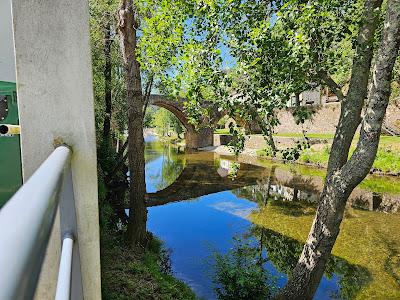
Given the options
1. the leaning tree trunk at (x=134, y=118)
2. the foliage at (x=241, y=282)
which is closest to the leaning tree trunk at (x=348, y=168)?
the foliage at (x=241, y=282)

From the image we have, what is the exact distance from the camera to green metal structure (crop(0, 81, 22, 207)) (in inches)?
140

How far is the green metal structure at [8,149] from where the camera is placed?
3.55 m

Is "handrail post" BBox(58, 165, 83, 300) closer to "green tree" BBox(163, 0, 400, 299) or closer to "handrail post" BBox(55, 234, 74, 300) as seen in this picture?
"handrail post" BBox(55, 234, 74, 300)

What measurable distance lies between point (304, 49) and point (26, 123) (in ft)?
10.7

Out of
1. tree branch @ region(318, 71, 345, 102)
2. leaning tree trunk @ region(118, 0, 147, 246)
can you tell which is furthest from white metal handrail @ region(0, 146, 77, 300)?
leaning tree trunk @ region(118, 0, 147, 246)

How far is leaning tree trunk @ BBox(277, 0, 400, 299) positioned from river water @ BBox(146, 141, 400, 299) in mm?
1393

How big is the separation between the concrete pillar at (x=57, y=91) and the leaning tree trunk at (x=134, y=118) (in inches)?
217

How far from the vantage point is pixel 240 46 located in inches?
169

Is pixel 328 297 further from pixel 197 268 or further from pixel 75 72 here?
pixel 75 72

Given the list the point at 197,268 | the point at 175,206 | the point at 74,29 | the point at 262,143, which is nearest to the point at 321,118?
the point at 262,143

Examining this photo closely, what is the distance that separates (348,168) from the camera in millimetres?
4480

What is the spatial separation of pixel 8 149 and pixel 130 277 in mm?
2899

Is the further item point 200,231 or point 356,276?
point 200,231

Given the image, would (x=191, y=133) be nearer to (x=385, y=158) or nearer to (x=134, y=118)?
(x=385, y=158)
